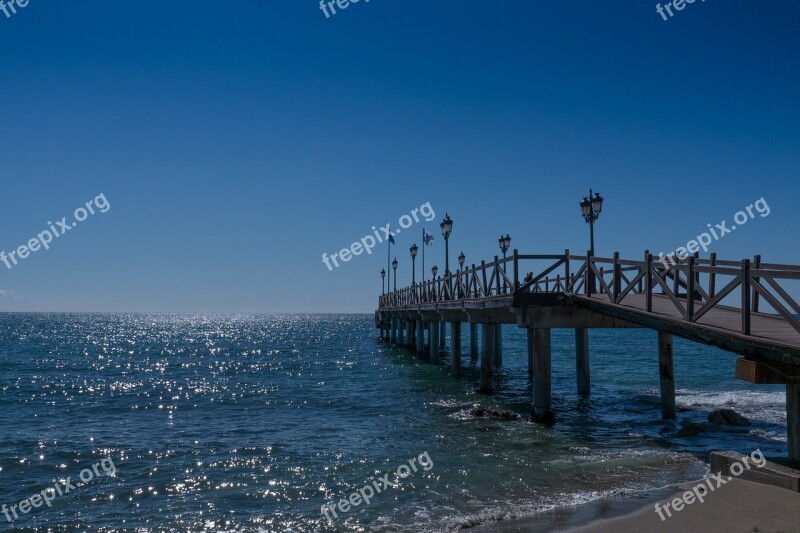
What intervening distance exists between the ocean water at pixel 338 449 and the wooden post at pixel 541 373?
520 millimetres

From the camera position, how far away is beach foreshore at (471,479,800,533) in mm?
7887

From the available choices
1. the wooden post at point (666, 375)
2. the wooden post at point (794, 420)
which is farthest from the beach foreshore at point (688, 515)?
the wooden post at point (666, 375)

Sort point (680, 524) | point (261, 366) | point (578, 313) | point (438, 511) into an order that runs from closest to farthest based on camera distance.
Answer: point (680, 524) < point (438, 511) < point (578, 313) < point (261, 366)

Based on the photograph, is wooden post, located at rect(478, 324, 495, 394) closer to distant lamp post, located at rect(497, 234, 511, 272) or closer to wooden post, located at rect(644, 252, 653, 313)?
distant lamp post, located at rect(497, 234, 511, 272)

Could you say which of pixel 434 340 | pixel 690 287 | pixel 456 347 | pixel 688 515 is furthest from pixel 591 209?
pixel 434 340

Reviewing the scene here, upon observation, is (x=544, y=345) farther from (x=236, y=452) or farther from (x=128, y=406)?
(x=128, y=406)

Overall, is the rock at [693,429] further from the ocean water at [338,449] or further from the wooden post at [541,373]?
the wooden post at [541,373]

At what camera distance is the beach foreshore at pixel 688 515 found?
7.89 m

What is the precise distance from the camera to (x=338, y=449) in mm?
15016

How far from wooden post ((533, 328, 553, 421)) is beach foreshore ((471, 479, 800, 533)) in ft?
22.3

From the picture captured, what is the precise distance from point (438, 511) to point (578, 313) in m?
7.89

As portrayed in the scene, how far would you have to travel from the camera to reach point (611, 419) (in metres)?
18.2

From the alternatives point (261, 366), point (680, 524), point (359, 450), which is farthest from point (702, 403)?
point (261, 366)

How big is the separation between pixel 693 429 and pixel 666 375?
97.3 inches
